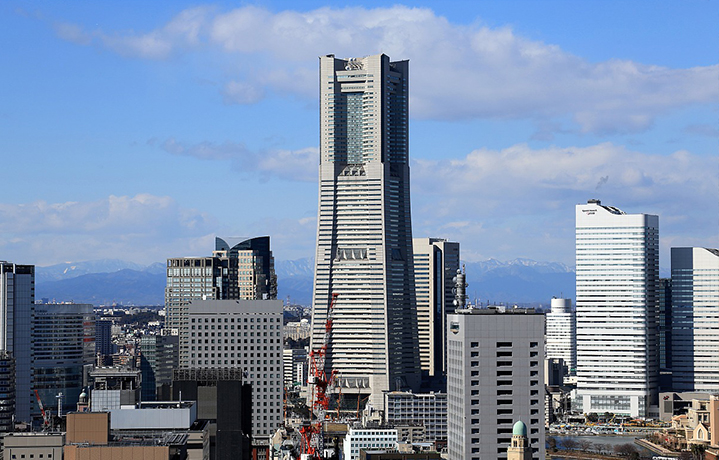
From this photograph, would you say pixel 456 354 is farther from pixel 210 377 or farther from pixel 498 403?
pixel 210 377

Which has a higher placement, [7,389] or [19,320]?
[19,320]

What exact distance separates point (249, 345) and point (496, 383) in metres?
67.4

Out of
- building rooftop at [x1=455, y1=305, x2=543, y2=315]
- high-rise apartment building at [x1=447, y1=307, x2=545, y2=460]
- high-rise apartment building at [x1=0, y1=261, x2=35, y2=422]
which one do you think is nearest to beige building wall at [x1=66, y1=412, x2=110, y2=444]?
high-rise apartment building at [x1=447, y1=307, x2=545, y2=460]

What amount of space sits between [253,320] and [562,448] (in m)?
49.2

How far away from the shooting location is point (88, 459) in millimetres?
73188

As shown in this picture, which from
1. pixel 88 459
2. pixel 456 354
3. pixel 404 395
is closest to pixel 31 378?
pixel 404 395

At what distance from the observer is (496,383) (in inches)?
3799

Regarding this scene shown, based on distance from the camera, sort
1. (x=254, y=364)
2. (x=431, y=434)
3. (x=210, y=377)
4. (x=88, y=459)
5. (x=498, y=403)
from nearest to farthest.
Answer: (x=88, y=459) < (x=498, y=403) < (x=210, y=377) < (x=254, y=364) < (x=431, y=434)

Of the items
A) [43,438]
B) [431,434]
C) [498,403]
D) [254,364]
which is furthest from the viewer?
[431,434]

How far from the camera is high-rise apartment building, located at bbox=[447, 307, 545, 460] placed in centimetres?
9519

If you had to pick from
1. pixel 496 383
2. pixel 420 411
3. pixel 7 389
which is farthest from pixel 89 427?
pixel 420 411

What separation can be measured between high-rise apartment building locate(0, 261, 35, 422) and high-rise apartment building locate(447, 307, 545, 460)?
105m

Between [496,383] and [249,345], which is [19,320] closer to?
[249,345]

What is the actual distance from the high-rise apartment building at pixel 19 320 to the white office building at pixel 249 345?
39.6 m
